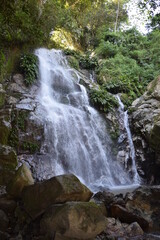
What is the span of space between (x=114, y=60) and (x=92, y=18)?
789 centimetres

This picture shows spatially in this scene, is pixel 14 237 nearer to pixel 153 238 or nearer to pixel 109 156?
pixel 153 238

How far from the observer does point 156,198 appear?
5.91m

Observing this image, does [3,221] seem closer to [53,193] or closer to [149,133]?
[53,193]

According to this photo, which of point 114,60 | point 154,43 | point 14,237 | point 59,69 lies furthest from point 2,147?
point 154,43

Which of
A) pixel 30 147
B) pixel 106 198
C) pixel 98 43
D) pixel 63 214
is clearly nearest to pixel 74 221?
pixel 63 214

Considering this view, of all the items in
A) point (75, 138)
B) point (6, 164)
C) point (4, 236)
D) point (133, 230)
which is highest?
point (75, 138)

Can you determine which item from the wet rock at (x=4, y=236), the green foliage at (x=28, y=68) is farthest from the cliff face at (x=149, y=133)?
the wet rock at (x=4, y=236)

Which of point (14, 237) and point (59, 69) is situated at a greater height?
point (59, 69)

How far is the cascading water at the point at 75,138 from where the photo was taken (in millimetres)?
8852

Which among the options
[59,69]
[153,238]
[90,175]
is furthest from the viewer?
[59,69]

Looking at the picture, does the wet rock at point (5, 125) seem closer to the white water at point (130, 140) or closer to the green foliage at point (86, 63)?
the white water at point (130, 140)

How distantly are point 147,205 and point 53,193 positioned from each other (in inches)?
105

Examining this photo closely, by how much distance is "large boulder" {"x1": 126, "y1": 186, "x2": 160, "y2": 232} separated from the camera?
4.95 meters

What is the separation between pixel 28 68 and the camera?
11.9 meters
